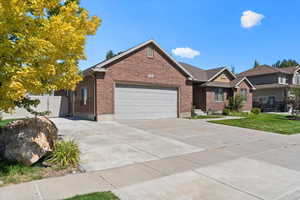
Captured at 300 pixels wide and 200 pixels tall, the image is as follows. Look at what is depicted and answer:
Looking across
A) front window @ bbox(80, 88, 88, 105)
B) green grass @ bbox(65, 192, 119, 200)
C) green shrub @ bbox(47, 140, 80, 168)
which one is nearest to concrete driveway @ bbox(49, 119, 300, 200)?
green grass @ bbox(65, 192, 119, 200)

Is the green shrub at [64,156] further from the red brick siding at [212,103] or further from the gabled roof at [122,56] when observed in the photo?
the red brick siding at [212,103]

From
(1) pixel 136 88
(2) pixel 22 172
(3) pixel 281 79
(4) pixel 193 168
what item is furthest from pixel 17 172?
(3) pixel 281 79

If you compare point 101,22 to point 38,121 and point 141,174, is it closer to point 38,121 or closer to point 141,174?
point 38,121

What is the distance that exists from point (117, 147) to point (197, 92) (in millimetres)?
16733

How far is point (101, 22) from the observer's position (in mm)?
6352

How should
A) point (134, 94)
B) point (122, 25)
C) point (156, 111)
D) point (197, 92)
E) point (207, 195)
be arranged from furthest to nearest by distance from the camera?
point (197, 92), point (156, 111), point (134, 94), point (122, 25), point (207, 195)

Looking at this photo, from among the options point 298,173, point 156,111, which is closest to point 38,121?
point 298,173

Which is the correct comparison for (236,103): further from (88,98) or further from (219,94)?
(88,98)

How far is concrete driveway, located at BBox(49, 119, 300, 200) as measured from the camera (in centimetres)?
377

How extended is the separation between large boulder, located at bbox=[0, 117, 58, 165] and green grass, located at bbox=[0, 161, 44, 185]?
0.51 feet

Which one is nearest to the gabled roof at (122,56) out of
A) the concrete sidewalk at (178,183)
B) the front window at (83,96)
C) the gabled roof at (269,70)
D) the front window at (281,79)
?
the front window at (83,96)

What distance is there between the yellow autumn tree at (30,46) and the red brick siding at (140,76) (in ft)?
29.3

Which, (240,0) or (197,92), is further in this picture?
(197,92)

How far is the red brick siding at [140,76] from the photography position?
46.4ft
